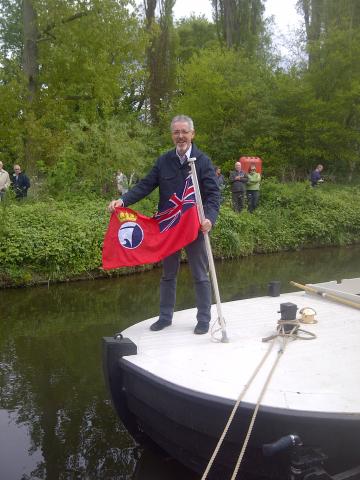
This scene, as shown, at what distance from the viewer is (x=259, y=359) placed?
155 inches

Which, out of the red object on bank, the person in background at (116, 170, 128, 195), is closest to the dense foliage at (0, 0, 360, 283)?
the person in background at (116, 170, 128, 195)

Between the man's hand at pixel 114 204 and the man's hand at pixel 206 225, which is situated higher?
the man's hand at pixel 114 204

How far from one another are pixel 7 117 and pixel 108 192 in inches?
212

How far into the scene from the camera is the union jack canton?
4559mm

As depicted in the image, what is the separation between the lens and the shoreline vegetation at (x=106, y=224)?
34.9 ft

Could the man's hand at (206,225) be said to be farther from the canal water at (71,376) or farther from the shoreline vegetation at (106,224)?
the shoreline vegetation at (106,224)

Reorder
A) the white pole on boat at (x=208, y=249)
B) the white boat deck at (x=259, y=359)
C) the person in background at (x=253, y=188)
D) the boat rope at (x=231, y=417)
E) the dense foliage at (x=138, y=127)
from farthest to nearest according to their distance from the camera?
the person in background at (x=253, y=188), the dense foliage at (x=138, y=127), the white pole on boat at (x=208, y=249), the white boat deck at (x=259, y=359), the boat rope at (x=231, y=417)

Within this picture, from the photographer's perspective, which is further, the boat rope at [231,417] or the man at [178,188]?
the man at [178,188]

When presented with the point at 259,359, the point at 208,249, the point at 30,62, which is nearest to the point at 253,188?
the point at 30,62

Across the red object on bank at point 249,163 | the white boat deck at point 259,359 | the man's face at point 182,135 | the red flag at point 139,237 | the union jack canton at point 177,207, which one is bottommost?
the white boat deck at point 259,359

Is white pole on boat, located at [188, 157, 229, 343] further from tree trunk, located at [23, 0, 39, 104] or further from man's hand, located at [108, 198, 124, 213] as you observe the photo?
tree trunk, located at [23, 0, 39, 104]

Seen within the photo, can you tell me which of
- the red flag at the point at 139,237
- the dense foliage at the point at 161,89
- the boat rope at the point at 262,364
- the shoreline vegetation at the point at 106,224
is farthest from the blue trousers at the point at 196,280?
the dense foliage at the point at 161,89

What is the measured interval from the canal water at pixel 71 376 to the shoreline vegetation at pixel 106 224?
45 centimetres

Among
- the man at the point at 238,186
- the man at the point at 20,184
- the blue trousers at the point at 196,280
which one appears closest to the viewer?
the blue trousers at the point at 196,280
